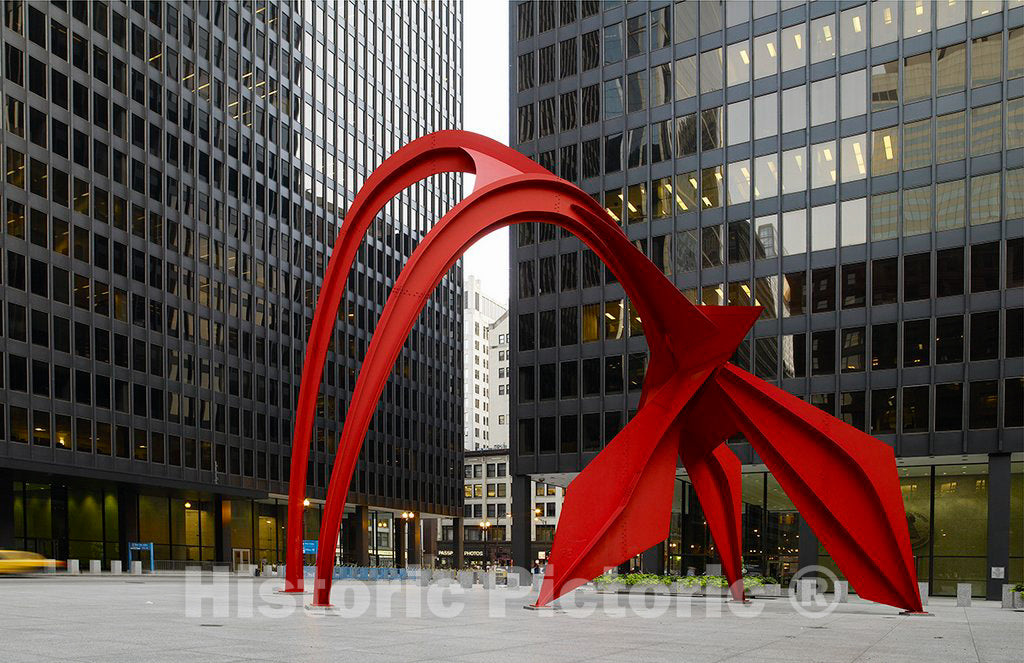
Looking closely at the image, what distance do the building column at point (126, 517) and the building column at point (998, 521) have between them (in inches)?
1860

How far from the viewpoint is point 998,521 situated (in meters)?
39.9

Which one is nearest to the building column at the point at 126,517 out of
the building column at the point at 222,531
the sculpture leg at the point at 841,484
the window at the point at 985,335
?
the building column at the point at 222,531

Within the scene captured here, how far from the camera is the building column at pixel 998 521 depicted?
39625 mm

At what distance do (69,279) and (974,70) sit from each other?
154 feet

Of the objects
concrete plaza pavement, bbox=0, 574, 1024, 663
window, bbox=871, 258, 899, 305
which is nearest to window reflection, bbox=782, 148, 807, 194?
window, bbox=871, 258, 899, 305

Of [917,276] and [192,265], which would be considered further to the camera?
[192,265]

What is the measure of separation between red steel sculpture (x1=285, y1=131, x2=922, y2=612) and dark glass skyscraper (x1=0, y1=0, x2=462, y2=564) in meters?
36.4

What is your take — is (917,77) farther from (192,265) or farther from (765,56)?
(192,265)

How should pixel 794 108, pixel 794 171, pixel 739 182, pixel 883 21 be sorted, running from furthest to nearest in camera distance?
1. pixel 739 182
2. pixel 794 108
3. pixel 794 171
4. pixel 883 21

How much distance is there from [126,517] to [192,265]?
17217 mm

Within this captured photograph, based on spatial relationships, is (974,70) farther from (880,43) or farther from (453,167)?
(453,167)

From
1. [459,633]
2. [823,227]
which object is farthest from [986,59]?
[459,633]

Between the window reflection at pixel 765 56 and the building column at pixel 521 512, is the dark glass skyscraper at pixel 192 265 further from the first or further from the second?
the window reflection at pixel 765 56

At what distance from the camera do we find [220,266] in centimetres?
6950
